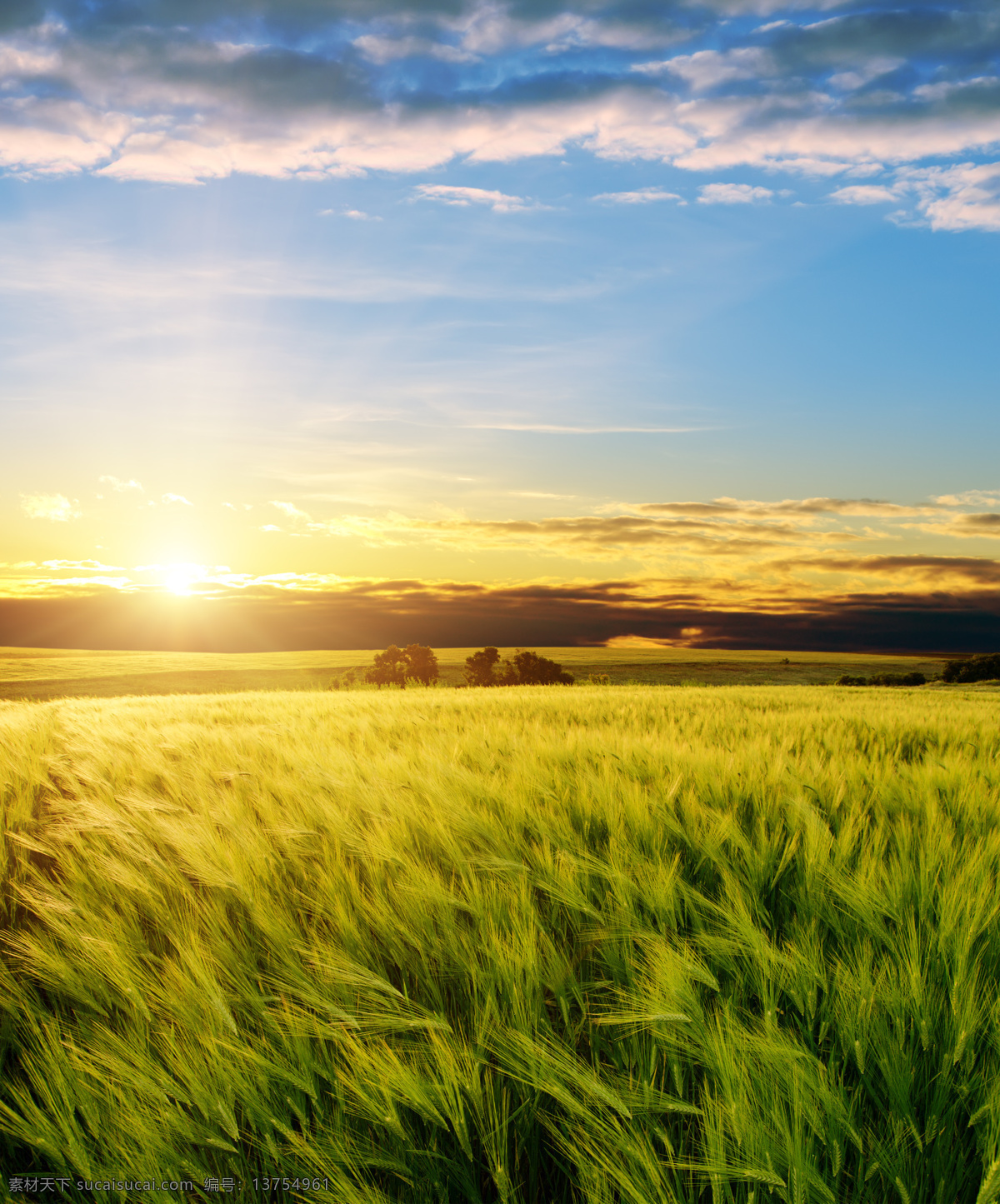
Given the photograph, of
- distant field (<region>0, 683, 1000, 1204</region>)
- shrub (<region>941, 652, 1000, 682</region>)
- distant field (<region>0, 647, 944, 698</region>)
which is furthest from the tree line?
distant field (<region>0, 683, 1000, 1204</region>)

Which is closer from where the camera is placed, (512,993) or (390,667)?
(512,993)

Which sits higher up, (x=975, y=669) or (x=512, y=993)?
(x=512, y=993)

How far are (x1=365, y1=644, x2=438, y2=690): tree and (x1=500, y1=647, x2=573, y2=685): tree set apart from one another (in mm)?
3290

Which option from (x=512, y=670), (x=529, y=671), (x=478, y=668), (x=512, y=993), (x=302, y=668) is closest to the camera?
(x=512, y=993)

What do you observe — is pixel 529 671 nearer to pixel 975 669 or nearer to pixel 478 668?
pixel 478 668

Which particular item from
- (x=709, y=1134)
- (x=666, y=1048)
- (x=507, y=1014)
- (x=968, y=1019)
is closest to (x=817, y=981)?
(x=968, y=1019)

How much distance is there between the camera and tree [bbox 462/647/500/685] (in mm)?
27531

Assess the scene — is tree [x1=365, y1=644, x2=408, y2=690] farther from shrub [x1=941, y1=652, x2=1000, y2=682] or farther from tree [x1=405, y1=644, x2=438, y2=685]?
shrub [x1=941, y1=652, x2=1000, y2=682]

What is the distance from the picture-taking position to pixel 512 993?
1.47m

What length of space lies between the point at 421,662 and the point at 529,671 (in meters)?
4.81

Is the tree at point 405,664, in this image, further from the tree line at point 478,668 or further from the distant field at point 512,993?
the distant field at point 512,993

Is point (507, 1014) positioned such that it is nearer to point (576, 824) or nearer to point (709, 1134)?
point (709, 1134)

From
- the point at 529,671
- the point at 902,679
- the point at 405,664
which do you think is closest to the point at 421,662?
the point at 405,664

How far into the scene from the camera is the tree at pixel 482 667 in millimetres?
27531
